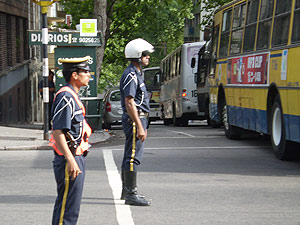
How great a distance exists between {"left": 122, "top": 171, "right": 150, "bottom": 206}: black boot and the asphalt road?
126 mm

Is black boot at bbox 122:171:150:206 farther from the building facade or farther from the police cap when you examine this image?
the building facade

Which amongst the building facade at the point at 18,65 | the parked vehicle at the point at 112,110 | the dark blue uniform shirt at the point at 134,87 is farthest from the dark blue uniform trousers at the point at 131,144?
the parked vehicle at the point at 112,110

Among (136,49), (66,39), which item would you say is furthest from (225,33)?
(136,49)

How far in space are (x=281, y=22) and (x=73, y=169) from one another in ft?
27.8

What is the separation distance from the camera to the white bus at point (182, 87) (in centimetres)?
3011

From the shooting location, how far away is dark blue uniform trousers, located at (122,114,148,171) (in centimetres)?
878

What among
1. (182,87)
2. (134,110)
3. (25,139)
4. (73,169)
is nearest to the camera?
(73,169)

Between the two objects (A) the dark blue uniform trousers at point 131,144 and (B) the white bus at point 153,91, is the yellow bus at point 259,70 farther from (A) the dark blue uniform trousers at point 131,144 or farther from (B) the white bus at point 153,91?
(B) the white bus at point 153,91

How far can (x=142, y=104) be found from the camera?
8.88m

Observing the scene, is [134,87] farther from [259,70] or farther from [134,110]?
[259,70]

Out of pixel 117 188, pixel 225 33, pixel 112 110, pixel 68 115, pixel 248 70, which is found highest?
pixel 68 115

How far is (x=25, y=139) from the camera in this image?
19.0m

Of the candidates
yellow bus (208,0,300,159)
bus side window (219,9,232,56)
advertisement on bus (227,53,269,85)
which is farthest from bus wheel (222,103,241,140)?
bus side window (219,9,232,56)

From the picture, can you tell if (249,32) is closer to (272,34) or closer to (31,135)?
(272,34)
